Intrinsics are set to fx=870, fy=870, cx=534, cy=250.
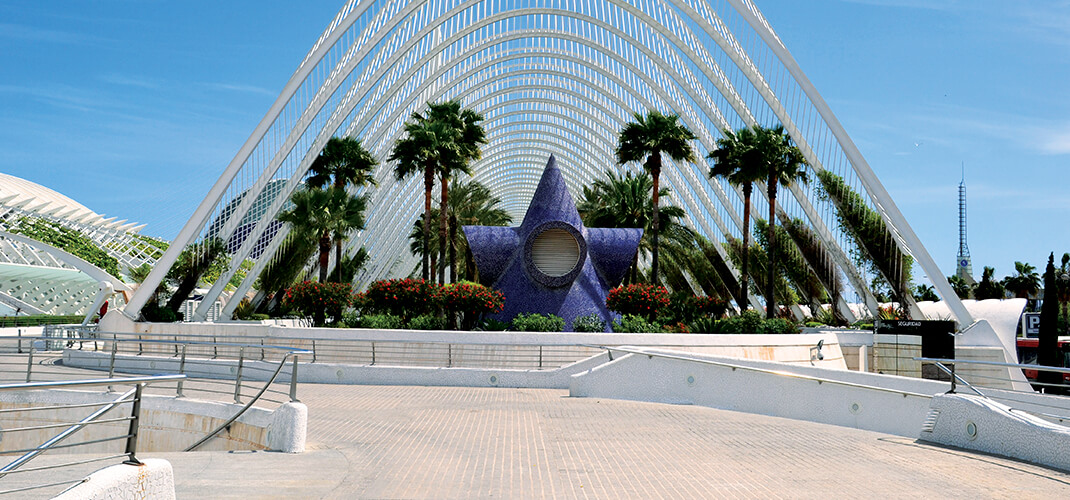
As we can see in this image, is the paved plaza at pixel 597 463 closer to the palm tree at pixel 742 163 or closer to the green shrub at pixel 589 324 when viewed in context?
the green shrub at pixel 589 324

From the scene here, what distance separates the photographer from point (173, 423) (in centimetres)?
1376

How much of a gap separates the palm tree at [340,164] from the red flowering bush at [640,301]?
1836 centimetres

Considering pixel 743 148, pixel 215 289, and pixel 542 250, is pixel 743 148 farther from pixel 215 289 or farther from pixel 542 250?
pixel 215 289

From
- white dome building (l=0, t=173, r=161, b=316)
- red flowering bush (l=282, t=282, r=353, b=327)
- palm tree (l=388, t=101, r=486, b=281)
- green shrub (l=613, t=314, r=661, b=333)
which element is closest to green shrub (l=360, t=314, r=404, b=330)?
red flowering bush (l=282, t=282, r=353, b=327)

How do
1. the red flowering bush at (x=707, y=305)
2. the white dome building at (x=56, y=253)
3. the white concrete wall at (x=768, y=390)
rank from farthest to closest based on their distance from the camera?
the white dome building at (x=56, y=253) → the red flowering bush at (x=707, y=305) → the white concrete wall at (x=768, y=390)

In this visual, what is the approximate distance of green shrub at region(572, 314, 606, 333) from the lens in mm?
32594

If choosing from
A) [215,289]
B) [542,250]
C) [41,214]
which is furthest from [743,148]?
[41,214]

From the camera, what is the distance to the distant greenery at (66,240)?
81438 mm

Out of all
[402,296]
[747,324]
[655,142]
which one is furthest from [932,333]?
[402,296]

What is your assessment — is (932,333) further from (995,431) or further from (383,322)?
(995,431)

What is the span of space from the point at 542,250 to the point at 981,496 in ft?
94.6

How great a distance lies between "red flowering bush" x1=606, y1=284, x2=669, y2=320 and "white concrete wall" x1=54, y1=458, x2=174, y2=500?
26288mm

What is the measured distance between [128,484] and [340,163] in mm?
40613

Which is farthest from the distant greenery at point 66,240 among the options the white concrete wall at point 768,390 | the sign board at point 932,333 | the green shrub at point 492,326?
the white concrete wall at point 768,390
